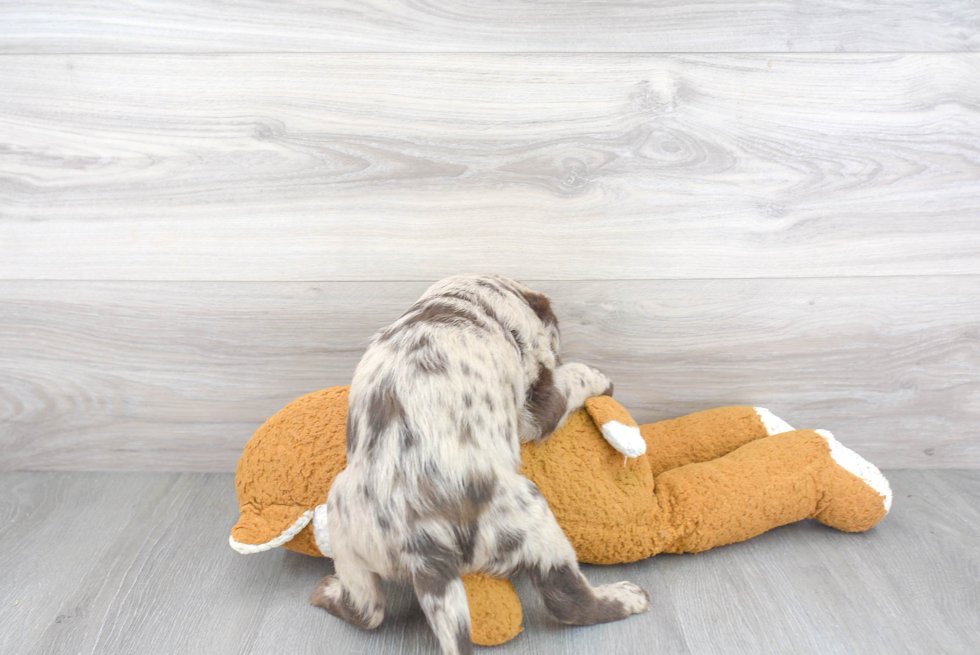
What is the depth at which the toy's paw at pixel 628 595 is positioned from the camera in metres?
1.26

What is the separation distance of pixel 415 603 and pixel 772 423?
0.93 meters

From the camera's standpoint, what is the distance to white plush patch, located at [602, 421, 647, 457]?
134 centimetres

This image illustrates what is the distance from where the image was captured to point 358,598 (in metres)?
1.19

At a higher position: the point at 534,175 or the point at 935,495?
the point at 534,175

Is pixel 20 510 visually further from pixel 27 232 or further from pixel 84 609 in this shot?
pixel 27 232

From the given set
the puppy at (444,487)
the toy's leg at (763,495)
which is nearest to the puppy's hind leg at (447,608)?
the puppy at (444,487)

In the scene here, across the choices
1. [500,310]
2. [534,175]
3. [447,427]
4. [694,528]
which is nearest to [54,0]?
[534,175]

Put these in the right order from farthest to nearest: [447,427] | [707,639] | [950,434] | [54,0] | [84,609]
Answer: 1. [950,434]
2. [54,0]
3. [84,609]
4. [707,639]
5. [447,427]

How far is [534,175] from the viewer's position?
1.61 metres

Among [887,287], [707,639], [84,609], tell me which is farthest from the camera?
[887,287]

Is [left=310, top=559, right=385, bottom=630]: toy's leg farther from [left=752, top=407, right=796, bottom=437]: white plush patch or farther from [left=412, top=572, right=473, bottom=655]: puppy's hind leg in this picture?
[left=752, top=407, right=796, bottom=437]: white plush patch

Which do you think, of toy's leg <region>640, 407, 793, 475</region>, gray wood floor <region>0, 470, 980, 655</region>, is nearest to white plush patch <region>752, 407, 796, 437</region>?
toy's leg <region>640, 407, 793, 475</region>

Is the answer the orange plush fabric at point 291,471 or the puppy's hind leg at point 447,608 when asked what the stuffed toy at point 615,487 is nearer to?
the orange plush fabric at point 291,471

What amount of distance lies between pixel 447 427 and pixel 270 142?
3.01 feet
